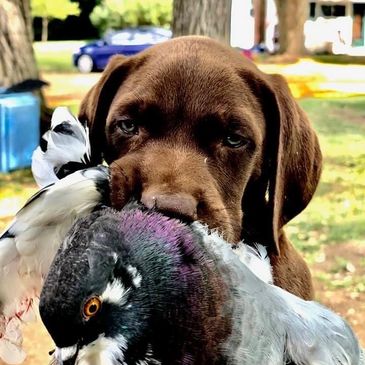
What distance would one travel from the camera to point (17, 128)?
10195 millimetres

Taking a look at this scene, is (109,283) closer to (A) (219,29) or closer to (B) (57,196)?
(B) (57,196)

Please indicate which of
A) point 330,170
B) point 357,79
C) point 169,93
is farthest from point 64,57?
point 169,93

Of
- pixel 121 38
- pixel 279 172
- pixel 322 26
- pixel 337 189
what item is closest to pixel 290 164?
pixel 279 172

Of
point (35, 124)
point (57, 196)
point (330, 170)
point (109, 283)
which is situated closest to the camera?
point (109, 283)

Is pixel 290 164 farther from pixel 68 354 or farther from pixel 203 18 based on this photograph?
pixel 203 18

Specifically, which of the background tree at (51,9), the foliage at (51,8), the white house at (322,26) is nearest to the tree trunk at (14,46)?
the white house at (322,26)

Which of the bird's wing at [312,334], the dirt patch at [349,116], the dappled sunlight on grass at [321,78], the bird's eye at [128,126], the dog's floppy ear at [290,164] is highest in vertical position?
the bird's eye at [128,126]

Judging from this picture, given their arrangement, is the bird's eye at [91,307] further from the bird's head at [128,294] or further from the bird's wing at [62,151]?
the bird's wing at [62,151]

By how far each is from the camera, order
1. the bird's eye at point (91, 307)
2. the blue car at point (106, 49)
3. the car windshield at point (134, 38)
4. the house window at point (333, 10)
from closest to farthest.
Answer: the bird's eye at point (91, 307), the blue car at point (106, 49), the car windshield at point (134, 38), the house window at point (333, 10)

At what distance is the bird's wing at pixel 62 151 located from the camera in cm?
286

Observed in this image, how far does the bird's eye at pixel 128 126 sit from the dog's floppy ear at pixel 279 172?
19.0 inches

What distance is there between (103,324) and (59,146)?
107 cm

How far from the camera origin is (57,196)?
2.49m

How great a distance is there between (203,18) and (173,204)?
6.57 metres
